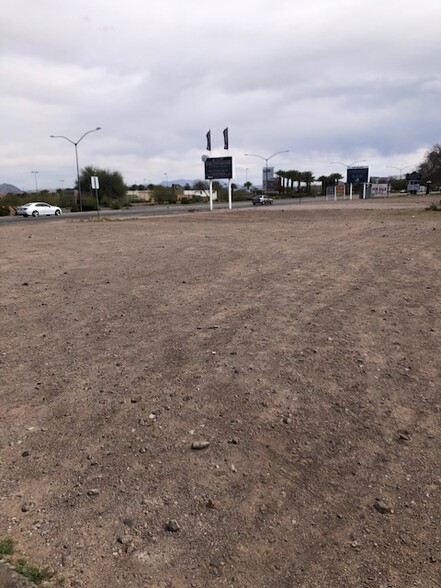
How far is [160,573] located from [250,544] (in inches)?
21.1

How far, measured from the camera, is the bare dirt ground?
276 centimetres

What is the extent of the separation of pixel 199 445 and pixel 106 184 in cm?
9186

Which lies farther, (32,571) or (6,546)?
(6,546)

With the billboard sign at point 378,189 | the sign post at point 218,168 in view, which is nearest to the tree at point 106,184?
the sign post at point 218,168

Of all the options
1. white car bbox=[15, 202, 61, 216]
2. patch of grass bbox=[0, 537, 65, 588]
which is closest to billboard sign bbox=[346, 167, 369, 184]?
white car bbox=[15, 202, 61, 216]

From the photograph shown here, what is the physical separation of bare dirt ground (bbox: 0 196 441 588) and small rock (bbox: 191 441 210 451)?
0.01m

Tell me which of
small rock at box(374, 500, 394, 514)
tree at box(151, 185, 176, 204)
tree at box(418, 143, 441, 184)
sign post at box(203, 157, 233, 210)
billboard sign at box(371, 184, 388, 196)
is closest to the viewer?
small rock at box(374, 500, 394, 514)

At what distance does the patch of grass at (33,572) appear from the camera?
2557 mm

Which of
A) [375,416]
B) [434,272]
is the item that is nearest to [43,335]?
[375,416]

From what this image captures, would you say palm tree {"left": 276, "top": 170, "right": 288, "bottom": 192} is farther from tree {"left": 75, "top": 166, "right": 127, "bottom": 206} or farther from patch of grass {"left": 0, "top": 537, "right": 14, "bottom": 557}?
patch of grass {"left": 0, "top": 537, "right": 14, "bottom": 557}

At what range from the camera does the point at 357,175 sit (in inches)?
3408

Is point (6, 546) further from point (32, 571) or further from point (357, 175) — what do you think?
point (357, 175)

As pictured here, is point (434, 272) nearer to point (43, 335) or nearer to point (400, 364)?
point (400, 364)

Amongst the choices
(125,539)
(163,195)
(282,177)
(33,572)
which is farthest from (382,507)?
(282,177)
